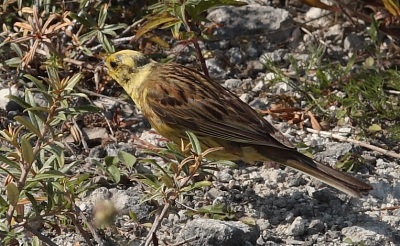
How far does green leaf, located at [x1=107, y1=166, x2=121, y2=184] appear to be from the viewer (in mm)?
4620

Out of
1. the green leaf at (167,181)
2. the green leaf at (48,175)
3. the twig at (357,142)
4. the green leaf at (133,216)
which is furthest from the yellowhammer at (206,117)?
the green leaf at (48,175)

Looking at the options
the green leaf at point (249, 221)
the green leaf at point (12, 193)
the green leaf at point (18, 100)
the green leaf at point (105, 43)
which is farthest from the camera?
the green leaf at point (105, 43)

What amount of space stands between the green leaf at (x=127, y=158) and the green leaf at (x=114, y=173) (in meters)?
0.25

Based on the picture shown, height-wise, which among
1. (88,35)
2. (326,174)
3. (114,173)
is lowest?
(326,174)

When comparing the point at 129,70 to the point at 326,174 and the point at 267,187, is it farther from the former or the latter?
the point at 326,174

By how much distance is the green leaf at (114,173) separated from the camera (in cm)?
462

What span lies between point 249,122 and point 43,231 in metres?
1.51

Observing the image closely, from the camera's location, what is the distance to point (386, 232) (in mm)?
4566

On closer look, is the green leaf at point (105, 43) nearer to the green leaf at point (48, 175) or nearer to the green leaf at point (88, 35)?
the green leaf at point (88, 35)

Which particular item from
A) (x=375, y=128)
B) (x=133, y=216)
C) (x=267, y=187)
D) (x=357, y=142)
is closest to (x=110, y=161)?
(x=133, y=216)

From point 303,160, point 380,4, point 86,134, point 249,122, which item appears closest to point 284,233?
point 303,160

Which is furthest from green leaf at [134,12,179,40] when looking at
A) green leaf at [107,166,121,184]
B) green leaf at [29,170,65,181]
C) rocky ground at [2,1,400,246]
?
green leaf at [29,170,65,181]

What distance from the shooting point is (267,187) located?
5.09 meters

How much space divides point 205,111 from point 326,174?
0.94m
